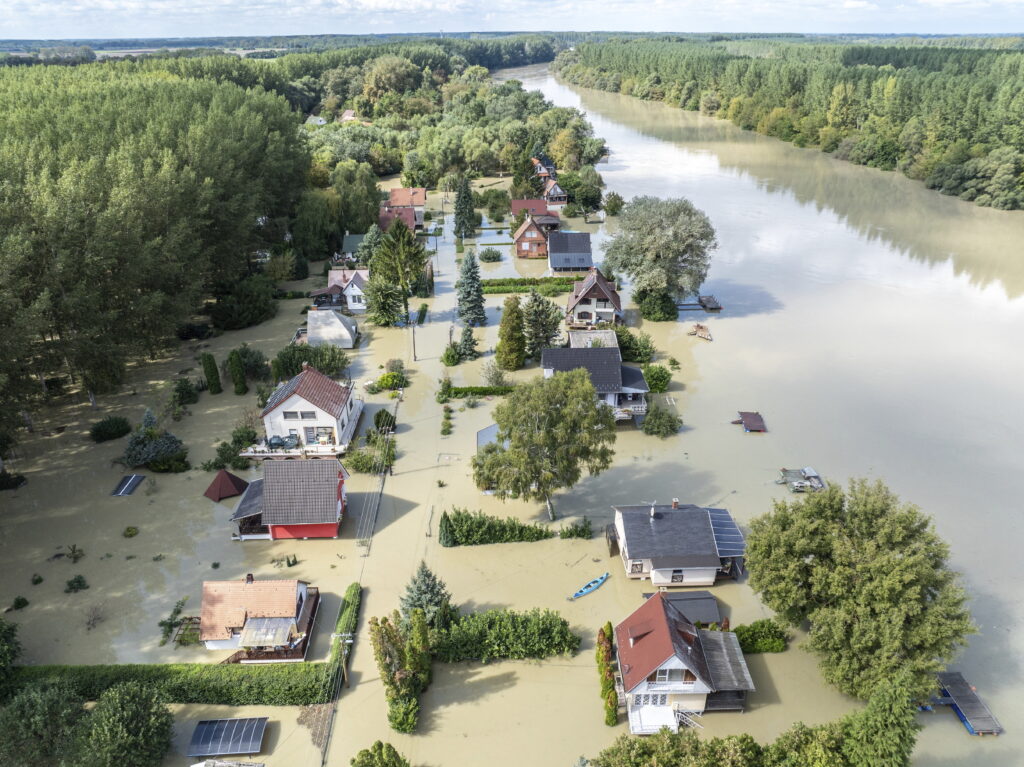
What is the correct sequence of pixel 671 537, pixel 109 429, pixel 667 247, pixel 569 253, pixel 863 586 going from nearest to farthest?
pixel 863 586 → pixel 671 537 → pixel 109 429 → pixel 667 247 → pixel 569 253

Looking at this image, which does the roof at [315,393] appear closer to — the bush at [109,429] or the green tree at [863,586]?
the bush at [109,429]

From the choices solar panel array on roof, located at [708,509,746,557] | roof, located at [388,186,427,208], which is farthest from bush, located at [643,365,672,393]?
roof, located at [388,186,427,208]

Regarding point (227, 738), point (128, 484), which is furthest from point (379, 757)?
point (128, 484)

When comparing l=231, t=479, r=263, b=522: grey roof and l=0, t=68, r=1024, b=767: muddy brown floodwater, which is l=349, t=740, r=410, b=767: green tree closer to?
l=0, t=68, r=1024, b=767: muddy brown floodwater

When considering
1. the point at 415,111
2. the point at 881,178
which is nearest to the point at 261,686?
the point at 881,178

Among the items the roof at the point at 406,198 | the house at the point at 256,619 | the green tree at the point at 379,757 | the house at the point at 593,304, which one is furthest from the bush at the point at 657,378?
the roof at the point at 406,198

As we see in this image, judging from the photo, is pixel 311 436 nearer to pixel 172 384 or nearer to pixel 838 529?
pixel 172 384

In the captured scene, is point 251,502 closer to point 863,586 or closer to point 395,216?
point 863,586
